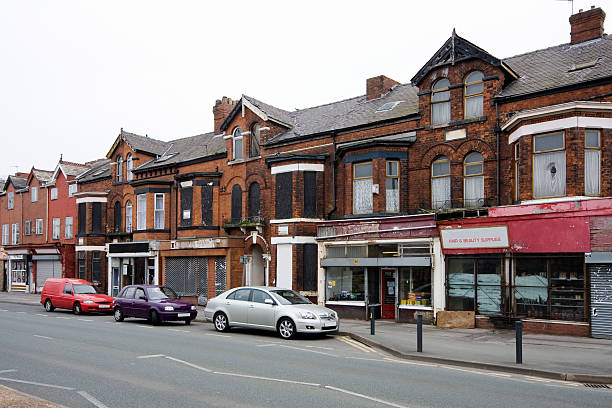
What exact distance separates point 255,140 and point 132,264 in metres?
11.4

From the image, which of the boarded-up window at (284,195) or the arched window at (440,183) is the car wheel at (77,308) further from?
the arched window at (440,183)

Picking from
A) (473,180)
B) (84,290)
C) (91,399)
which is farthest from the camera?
(84,290)

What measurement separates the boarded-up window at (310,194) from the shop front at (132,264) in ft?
34.9

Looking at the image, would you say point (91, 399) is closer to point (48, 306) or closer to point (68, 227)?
point (48, 306)

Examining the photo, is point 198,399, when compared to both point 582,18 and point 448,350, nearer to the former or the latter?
point 448,350

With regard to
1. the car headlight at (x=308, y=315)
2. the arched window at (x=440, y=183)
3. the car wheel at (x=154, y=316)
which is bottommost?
the car wheel at (x=154, y=316)

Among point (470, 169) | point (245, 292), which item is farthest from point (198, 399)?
point (470, 169)

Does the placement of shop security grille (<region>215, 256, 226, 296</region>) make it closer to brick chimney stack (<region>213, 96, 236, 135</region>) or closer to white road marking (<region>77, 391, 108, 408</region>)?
brick chimney stack (<region>213, 96, 236, 135</region>)

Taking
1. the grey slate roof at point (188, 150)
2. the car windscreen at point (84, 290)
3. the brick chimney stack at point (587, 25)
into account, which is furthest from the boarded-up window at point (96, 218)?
the brick chimney stack at point (587, 25)

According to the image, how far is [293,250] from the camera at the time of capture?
2389 centimetres

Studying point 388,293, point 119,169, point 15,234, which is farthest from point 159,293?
point 15,234

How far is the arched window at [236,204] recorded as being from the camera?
28172 millimetres

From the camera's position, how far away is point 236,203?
93.1 ft

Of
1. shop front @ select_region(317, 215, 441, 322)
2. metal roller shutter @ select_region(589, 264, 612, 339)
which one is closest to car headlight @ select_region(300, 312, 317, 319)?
shop front @ select_region(317, 215, 441, 322)
